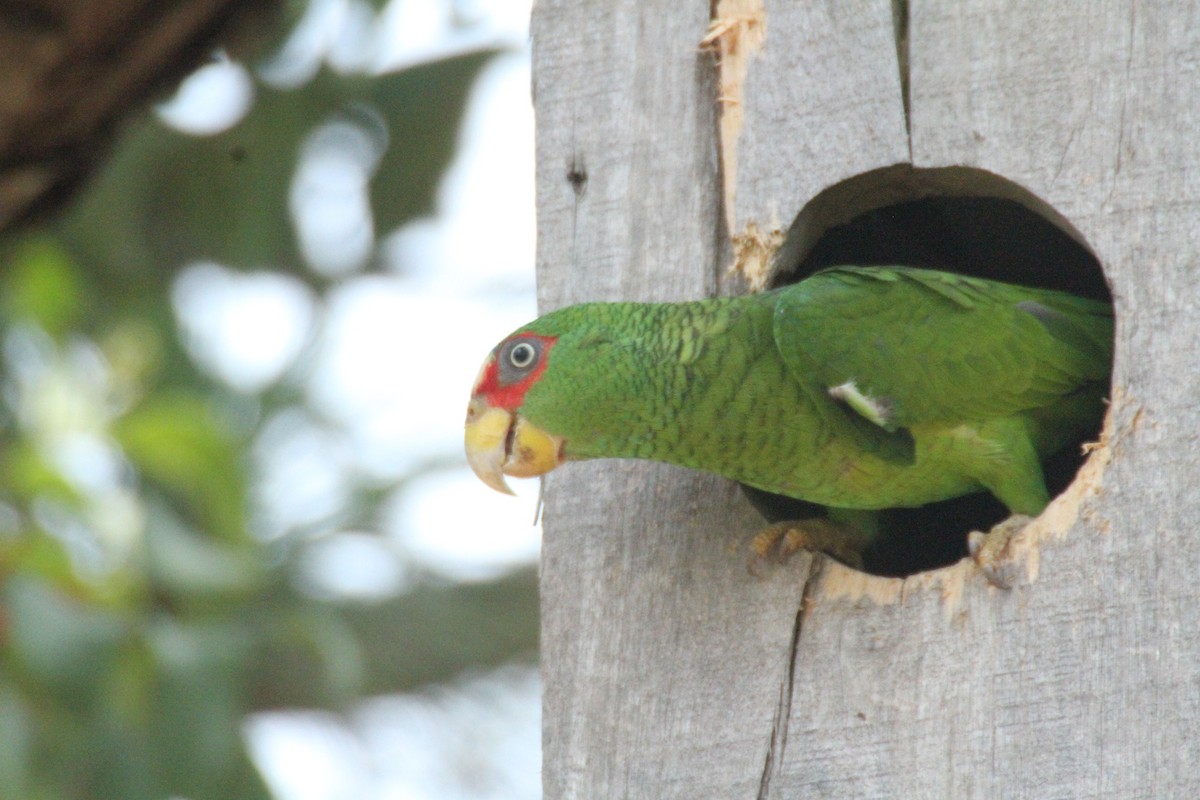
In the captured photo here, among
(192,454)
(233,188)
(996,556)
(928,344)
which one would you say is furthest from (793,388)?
(233,188)

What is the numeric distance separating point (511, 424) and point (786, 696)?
839 millimetres

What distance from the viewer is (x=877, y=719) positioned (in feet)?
9.12

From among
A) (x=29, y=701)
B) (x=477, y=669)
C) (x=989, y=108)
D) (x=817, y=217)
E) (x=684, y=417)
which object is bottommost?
(x=477, y=669)

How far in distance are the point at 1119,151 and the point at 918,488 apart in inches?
34.7

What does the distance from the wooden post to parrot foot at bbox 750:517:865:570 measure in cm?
4

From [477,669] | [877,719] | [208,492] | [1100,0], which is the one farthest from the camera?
[477,669]

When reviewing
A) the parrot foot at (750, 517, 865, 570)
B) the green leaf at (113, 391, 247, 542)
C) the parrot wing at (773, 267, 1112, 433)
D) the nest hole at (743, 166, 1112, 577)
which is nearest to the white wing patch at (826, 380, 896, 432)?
the parrot wing at (773, 267, 1112, 433)

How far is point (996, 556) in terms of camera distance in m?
2.75

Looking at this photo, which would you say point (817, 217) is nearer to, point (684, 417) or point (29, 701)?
point (684, 417)

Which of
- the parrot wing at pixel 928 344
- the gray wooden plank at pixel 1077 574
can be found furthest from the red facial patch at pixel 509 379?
the gray wooden plank at pixel 1077 574

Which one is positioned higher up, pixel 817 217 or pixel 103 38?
pixel 103 38

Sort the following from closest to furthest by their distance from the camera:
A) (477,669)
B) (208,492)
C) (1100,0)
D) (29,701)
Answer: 1. (1100,0)
2. (29,701)
3. (208,492)
4. (477,669)

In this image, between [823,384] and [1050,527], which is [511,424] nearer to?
[823,384]

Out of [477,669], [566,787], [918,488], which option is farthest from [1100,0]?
[477,669]
